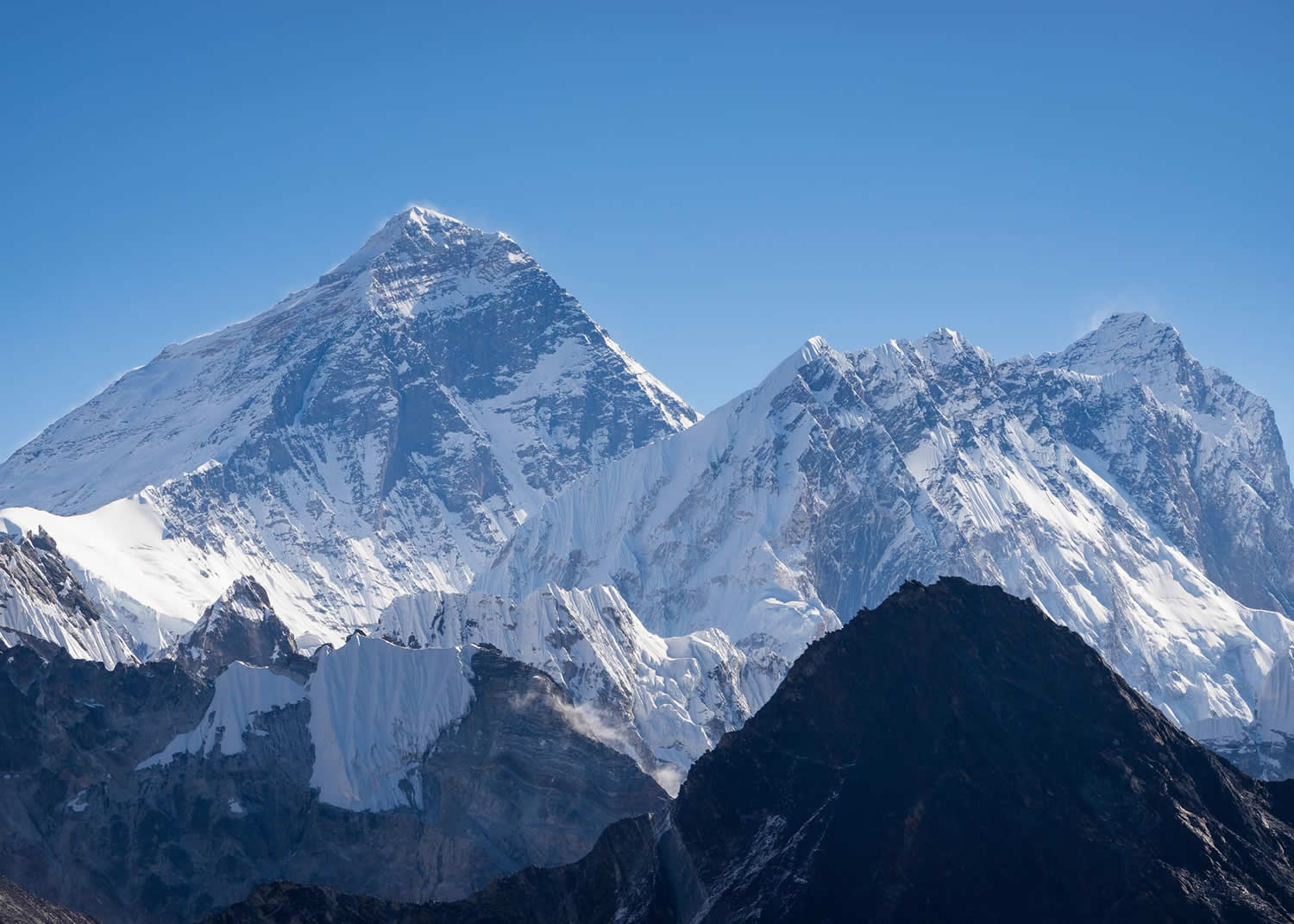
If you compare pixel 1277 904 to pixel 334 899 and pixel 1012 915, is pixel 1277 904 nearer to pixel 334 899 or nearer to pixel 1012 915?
pixel 1012 915

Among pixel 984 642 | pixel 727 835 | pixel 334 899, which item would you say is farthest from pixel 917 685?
pixel 334 899

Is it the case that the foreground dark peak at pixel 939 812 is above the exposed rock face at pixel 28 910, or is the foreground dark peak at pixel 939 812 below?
above

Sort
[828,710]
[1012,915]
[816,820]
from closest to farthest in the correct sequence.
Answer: [1012,915] → [816,820] → [828,710]

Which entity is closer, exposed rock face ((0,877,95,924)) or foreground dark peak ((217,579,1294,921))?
foreground dark peak ((217,579,1294,921))

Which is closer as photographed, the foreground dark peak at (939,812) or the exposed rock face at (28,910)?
the foreground dark peak at (939,812)

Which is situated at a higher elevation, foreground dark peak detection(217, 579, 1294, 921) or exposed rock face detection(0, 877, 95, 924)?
foreground dark peak detection(217, 579, 1294, 921)

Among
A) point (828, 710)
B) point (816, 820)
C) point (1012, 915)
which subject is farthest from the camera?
point (828, 710)

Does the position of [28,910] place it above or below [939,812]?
below

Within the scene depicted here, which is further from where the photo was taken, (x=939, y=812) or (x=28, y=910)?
(x=28, y=910)
